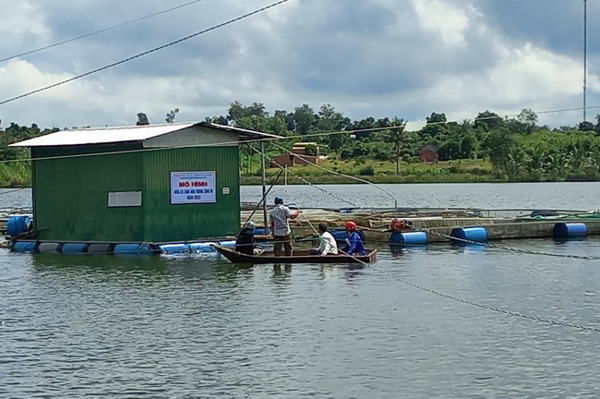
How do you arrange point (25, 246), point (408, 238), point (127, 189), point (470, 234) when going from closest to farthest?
1. point (127, 189)
2. point (25, 246)
3. point (408, 238)
4. point (470, 234)

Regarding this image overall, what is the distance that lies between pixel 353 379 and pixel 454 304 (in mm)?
8060

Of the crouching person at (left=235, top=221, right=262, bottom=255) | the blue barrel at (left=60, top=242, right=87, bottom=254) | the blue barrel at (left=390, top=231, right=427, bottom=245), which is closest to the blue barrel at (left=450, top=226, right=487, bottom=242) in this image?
the blue barrel at (left=390, top=231, right=427, bottom=245)

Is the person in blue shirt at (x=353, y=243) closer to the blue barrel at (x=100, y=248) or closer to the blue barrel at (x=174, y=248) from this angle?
the blue barrel at (x=174, y=248)

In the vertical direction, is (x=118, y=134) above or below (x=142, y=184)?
above

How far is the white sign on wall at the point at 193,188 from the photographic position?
34.9 metres

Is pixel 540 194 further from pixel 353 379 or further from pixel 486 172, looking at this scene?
pixel 353 379

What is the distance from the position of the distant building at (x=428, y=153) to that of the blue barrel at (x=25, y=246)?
8231 centimetres

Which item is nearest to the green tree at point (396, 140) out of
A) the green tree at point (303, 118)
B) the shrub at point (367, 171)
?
the shrub at point (367, 171)

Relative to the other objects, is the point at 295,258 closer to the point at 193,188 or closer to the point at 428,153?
the point at 193,188

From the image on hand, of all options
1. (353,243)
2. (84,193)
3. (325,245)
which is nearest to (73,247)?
(84,193)

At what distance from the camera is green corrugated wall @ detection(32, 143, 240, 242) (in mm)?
34469

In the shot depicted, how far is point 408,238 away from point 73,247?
12.5 meters

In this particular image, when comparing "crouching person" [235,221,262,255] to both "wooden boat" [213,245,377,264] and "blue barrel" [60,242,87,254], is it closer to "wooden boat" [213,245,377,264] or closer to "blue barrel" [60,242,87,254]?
"wooden boat" [213,245,377,264]

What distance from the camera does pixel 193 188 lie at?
3519 cm
